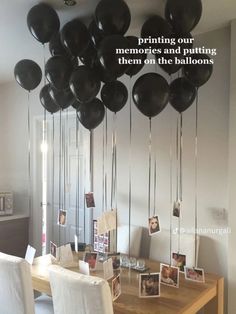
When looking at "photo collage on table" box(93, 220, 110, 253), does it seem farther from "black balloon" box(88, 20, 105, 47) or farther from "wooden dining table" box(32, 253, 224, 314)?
"black balloon" box(88, 20, 105, 47)

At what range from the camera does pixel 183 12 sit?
1.80m

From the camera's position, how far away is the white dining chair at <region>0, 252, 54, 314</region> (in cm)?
184

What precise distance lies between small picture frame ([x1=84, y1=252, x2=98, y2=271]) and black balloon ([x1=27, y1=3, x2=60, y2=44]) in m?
1.47

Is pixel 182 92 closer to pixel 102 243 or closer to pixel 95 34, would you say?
pixel 95 34

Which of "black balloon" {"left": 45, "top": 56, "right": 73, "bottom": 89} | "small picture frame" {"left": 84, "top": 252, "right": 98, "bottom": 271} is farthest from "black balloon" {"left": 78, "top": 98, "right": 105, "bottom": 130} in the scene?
"small picture frame" {"left": 84, "top": 252, "right": 98, "bottom": 271}

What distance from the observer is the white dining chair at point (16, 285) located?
1836mm

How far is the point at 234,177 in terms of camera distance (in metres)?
2.34

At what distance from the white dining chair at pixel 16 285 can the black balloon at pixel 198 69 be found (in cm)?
156

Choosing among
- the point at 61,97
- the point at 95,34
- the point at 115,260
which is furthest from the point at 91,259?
the point at 95,34

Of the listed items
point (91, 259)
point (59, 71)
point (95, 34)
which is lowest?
point (91, 259)

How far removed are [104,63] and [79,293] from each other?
1259 millimetres

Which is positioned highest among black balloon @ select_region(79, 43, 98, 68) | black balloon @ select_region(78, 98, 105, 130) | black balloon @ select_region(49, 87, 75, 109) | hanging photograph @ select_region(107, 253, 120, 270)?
black balloon @ select_region(79, 43, 98, 68)

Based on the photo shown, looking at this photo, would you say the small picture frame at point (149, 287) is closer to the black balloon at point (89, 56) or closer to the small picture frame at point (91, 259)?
the small picture frame at point (91, 259)

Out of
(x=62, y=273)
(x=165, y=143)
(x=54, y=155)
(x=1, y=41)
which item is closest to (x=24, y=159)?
(x=54, y=155)
